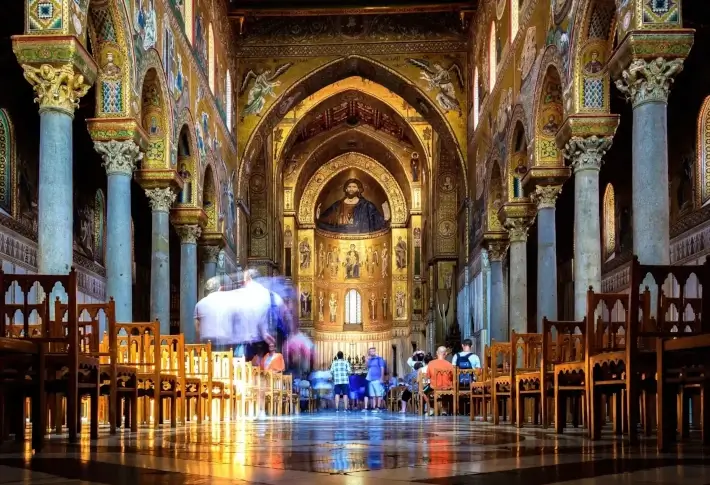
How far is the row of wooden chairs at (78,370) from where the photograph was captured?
718 centimetres

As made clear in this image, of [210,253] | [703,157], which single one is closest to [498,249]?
[703,157]

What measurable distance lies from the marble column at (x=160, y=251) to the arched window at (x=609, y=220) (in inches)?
470

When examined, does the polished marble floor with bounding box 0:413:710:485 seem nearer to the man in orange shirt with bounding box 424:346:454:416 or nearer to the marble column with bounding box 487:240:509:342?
the man in orange shirt with bounding box 424:346:454:416

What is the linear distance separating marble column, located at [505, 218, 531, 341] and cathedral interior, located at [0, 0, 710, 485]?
0.19ft

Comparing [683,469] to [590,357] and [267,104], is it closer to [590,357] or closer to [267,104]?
[590,357]

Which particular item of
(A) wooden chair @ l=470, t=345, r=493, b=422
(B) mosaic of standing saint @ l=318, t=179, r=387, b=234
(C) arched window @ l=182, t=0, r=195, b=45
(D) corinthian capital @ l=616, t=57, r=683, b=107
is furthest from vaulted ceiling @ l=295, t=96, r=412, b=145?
(D) corinthian capital @ l=616, t=57, r=683, b=107

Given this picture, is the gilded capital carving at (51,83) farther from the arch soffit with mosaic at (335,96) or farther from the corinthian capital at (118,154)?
the arch soffit with mosaic at (335,96)

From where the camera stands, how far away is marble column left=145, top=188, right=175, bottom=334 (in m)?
19.1

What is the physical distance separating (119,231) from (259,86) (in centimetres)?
1468

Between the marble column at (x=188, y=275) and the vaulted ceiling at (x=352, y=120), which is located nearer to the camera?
the marble column at (x=188, y=275)

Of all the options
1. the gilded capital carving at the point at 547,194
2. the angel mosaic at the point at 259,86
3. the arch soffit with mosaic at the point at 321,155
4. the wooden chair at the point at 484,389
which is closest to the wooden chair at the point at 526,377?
the wooden chair at the point at 484,389

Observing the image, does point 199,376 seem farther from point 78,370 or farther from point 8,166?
point 78,370

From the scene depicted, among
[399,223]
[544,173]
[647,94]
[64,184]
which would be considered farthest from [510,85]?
[399,223]

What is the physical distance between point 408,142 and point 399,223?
206 inches
